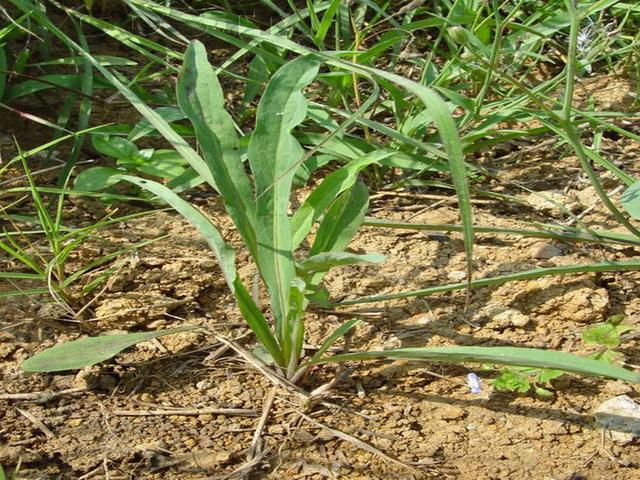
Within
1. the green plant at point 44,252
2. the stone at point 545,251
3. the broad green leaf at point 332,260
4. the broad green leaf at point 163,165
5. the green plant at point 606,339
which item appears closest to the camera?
the broad green leaf at point 332,260

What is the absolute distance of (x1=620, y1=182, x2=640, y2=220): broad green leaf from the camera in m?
1.73

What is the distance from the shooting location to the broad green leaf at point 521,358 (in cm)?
125

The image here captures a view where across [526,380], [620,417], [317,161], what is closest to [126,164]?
[317,161]

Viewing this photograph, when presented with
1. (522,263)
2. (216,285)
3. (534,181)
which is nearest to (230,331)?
(216,285)

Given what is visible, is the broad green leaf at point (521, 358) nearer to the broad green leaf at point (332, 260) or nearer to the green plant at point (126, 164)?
the broad green leaf at point (332, 260)

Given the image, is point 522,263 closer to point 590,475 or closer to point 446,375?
point 446,375

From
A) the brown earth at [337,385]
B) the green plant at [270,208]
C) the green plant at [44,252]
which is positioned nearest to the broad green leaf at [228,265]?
the green plant at [270,208]

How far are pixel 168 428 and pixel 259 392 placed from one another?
0.57 feet

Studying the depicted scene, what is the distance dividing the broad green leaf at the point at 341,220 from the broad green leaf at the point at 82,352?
30cm

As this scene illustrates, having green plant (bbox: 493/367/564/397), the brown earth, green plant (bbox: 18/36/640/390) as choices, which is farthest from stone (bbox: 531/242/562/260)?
green plant (bbox: 18/36/640/390)

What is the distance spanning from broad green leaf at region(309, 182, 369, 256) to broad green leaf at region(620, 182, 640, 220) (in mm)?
511

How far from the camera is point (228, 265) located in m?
1.47

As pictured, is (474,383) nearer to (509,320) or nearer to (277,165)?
(509,320)

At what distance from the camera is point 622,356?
5.30ft
